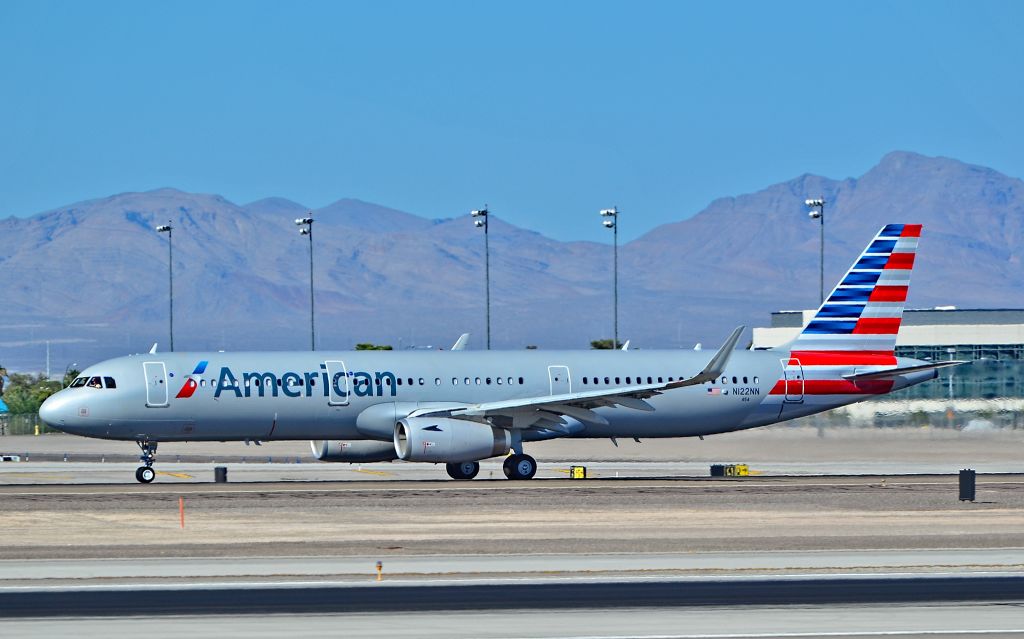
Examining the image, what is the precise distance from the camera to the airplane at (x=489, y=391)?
1983 inches

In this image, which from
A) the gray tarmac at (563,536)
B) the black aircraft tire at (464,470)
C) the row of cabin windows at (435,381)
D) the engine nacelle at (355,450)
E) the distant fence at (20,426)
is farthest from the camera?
the distant fence at (20,426)

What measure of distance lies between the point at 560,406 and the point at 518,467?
2426mm

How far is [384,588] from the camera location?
89.7 ft

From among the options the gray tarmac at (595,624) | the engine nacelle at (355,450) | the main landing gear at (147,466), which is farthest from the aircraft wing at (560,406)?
the gray tarmac at (595,624)

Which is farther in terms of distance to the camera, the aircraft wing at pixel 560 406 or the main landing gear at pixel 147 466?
the main landing gear at pixel 147 466

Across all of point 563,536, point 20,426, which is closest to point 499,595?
point 563,536

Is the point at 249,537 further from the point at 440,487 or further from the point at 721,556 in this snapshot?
the point at 440,487

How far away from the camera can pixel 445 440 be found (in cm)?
4991

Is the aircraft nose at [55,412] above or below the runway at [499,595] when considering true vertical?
above

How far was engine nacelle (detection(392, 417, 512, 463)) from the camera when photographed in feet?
163

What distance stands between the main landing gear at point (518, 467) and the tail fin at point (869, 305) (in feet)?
32.6

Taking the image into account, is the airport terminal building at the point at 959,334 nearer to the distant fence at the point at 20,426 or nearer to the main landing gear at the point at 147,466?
the distant fence at the point at 20,426

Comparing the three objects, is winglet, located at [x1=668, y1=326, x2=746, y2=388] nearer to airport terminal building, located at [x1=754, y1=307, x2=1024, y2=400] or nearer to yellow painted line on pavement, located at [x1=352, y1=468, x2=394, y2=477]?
yellow painted line on pavement, located at [x1=352, y1=468, x2=394, y2=477]

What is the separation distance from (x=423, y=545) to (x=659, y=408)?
68.3 ft
